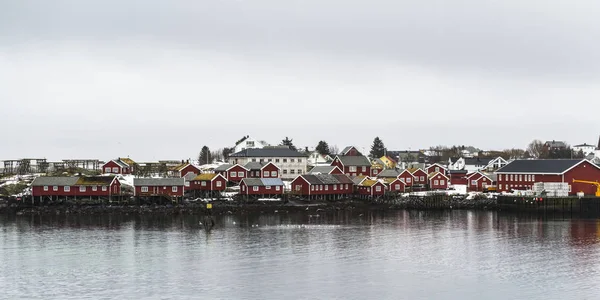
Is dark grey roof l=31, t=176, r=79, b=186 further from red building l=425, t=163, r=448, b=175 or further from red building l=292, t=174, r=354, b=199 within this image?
red building l=425, t=163, r=448, b=175

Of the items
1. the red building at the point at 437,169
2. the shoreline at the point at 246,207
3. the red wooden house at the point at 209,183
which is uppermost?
the red building at the point at 437,169

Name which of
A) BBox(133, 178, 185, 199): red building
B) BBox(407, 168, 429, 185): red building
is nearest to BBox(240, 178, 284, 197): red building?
BBox(133, 178, 185, 199): red building

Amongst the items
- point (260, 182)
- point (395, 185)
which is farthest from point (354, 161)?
point (260, 182)

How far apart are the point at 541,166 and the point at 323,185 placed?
22764 millimetres

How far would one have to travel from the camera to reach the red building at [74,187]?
220 feet

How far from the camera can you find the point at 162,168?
299ft

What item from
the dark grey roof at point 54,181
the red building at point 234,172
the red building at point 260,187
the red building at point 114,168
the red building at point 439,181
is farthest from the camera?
the red building at point 439,181

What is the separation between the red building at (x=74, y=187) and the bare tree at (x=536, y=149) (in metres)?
99.0

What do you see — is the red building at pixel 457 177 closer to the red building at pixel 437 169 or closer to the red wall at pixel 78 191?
the red building at pixel 437 169

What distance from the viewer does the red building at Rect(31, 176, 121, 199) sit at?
220 feet

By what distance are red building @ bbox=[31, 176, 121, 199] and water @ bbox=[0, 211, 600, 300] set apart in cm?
1041

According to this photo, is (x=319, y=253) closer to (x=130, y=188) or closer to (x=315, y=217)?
(x=315, y=217)

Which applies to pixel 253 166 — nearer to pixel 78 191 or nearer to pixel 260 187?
pixel 260 187

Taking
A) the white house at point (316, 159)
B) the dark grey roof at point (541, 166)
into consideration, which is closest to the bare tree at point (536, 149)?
the white house at point (316, 159)
